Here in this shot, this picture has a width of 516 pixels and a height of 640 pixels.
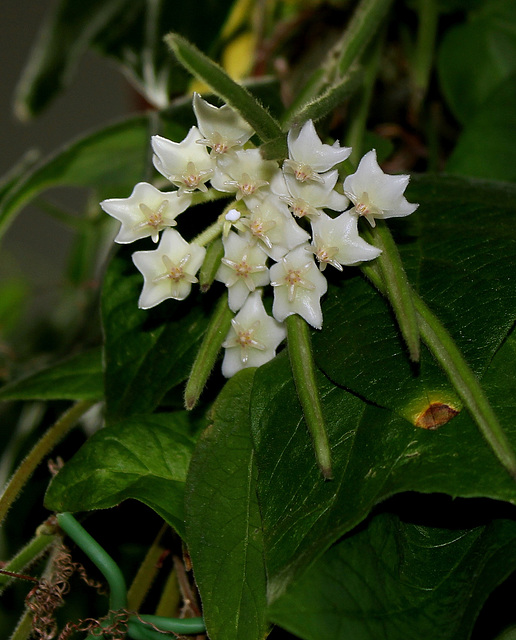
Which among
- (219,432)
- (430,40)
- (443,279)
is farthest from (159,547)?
(430,40)

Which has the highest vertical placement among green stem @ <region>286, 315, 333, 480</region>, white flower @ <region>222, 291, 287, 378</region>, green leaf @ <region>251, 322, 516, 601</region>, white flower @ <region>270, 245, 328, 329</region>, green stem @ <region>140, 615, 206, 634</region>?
white flower @ <region>270, 245, 328, 329</region>

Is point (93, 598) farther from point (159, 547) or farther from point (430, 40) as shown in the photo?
point (430, 40)

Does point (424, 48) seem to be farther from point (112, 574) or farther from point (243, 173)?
point (112, 574)

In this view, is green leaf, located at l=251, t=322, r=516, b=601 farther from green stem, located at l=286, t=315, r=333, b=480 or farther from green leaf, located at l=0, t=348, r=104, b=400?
green leaf, located at l=0, t=348, r=104, b=400

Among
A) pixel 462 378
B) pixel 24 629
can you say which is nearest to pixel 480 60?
pixel 462 378

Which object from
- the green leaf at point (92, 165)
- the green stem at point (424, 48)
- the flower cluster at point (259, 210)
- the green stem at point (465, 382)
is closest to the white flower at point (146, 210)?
the flower cluster at point (259, 210)

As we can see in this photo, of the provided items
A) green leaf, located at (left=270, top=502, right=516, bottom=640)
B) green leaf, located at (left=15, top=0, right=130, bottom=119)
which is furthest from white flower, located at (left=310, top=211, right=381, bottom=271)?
green leaf, located at (left=15, top=0, right=130, bottom=119)

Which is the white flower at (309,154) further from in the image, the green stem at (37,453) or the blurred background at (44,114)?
the blurred background at (44,114)
